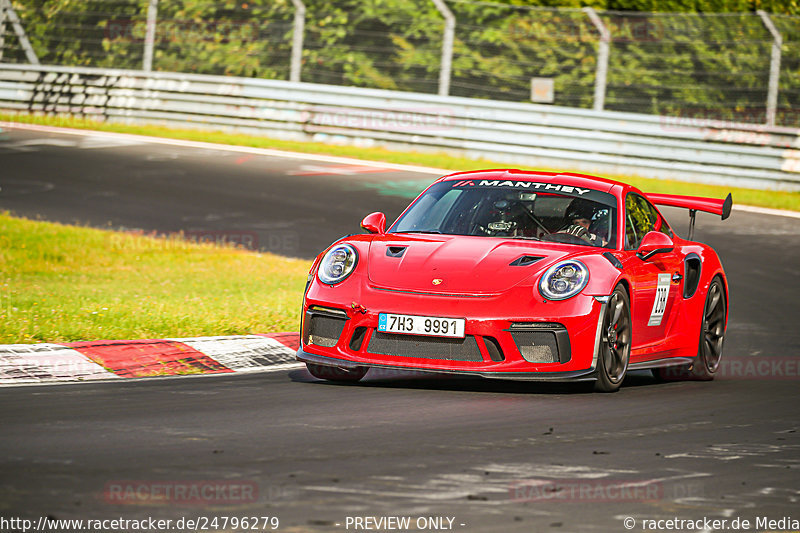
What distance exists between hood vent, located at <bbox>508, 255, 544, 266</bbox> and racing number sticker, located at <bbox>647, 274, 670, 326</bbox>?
3.54 feet

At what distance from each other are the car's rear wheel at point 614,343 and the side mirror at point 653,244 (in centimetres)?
45

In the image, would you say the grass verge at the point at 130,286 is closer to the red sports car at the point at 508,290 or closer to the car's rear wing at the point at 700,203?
the red sports car at the point at 508,290

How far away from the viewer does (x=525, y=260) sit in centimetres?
749

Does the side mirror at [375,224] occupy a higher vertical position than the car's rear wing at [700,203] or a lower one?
lower

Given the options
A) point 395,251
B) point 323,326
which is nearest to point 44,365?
point 323,326

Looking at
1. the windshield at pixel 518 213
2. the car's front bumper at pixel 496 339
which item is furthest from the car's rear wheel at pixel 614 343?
the windshield at pixel 518 213

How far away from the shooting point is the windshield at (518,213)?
8352mm

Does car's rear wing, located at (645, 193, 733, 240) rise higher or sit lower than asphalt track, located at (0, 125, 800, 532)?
higher

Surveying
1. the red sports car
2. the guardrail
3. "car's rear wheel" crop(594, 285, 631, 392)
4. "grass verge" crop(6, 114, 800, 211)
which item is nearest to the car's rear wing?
the red sports car

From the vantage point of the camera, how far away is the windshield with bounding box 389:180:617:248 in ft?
27.4

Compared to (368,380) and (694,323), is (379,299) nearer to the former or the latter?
(368,380)

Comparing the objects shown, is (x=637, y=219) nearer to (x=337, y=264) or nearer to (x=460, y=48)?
(x=337, y=264)

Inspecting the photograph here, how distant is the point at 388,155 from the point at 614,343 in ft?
47.2

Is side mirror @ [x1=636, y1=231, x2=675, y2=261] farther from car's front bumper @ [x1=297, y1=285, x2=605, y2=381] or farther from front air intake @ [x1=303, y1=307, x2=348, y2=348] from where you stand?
front air intake @ [x1=303, y1=307, x2=348, y2=348]
